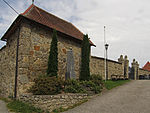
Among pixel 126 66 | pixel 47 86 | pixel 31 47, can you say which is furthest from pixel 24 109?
pixel 126 66

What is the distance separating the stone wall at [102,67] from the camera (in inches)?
567

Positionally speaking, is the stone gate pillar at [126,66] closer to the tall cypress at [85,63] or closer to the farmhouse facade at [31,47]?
the tall cypress at [85,63]

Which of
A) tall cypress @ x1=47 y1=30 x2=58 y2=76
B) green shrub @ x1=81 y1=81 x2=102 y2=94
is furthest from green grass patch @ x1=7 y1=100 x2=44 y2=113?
green shrub @ x1=81 y1=81 x2=102 y2=94

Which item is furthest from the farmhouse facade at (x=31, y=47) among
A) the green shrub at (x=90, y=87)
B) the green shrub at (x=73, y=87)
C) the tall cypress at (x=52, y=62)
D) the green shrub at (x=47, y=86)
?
the green shrub at (x=90, y=87)

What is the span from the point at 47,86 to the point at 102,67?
9.33 m

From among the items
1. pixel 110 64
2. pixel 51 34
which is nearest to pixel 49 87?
pixel 51 34

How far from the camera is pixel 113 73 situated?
17.2 m

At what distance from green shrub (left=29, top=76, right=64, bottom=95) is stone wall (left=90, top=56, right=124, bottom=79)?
22.2ft

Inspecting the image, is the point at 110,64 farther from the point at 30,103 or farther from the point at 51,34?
the point at 30,103

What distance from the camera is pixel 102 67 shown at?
1550 cm

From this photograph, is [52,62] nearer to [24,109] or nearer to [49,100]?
[49,100]

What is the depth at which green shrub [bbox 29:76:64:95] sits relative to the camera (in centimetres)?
720

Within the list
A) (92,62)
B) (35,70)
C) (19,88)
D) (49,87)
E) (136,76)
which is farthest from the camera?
(136,76)

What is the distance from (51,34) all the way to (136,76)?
68.0 feet
